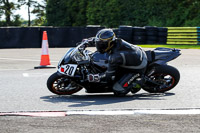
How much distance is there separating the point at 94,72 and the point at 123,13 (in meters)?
38.2

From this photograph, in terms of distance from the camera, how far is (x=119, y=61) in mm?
7512

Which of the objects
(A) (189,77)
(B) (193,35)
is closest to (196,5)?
(B) (193,35)

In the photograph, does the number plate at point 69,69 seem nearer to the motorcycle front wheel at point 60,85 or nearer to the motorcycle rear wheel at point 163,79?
the motorcycle front wheel at point 60,85

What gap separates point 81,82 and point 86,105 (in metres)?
0.79

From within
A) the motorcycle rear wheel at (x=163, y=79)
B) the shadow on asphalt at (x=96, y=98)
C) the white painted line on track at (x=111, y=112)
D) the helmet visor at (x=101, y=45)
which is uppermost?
the helmet visor at (x=101, y=45)

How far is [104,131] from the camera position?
198 inches

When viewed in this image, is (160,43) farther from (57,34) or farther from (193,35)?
(57,34)

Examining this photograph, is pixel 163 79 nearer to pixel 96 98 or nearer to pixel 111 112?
pixel 96 98

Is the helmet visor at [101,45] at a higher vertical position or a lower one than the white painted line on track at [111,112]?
higher

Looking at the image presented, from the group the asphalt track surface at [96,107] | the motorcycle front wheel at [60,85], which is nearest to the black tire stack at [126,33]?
the asphalt track surface at [96,107]

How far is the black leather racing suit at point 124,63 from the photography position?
7491 mm

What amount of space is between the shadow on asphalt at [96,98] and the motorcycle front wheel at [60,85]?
0.35 feet

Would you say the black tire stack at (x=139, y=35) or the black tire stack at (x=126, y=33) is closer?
the black tire stack at (x=126, y=33)

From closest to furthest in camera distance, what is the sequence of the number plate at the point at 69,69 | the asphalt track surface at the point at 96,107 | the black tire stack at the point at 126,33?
the asphalt track surface at the point at 96,107, the number plate at the point at 69,69, the black tire stack at the point at 126,33
